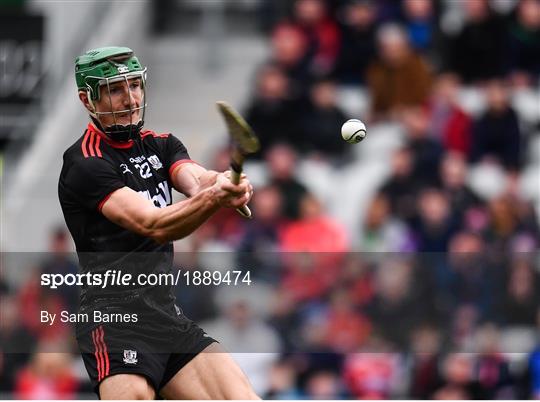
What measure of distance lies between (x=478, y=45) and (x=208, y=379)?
257 inches

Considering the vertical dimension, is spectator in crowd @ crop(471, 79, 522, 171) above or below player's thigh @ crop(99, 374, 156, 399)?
below

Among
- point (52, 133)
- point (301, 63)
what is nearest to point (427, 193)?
point (301, 63)

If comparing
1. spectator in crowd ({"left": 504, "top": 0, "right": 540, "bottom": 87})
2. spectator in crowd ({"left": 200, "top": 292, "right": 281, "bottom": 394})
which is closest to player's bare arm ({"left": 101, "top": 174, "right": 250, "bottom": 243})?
spectator in crowd ({"left": 200, "top": 292, "right": 281, "bottom": 394})

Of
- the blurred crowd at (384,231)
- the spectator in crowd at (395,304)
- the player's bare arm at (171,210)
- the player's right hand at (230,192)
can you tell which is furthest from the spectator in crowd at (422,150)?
the player's right hand at (230,192)

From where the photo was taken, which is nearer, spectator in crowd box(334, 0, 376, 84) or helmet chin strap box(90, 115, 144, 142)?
helmet chin strap box(90, 115, 144, 142)

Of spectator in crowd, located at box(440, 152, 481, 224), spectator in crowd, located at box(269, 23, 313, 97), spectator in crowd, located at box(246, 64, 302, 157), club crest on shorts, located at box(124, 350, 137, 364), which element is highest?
club crest on shorts, located at box(124, 350, 137, 364)

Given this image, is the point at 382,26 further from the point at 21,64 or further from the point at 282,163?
the point at 21,64

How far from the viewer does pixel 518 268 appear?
34.1 feet

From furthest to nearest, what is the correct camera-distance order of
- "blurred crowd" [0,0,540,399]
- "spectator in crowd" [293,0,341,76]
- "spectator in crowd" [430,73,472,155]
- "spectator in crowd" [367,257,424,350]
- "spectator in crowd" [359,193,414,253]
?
"spectator in crowd" [293,0,341,76]
"spectator in crowd" [430,73,472,155]
"spectator in crowd" [359,193,414,253]
"spectator in crowd" [367,257,424,350]
"blurred crowd" [0,0,540,399]

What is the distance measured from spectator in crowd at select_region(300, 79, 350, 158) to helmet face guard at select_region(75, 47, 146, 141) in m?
5.30

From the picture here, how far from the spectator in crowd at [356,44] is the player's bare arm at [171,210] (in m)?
6.46

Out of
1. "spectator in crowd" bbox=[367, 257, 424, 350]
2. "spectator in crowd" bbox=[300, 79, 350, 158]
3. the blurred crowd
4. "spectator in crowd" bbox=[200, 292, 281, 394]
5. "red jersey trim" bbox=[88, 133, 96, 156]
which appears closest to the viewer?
"red jersey trim" bbox=[88, 133, 96, 156]

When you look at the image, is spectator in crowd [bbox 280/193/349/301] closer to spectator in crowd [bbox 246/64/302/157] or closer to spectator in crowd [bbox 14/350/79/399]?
spectator in crowd [bbox 246/64/302/157]

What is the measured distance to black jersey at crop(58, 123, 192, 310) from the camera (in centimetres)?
646
